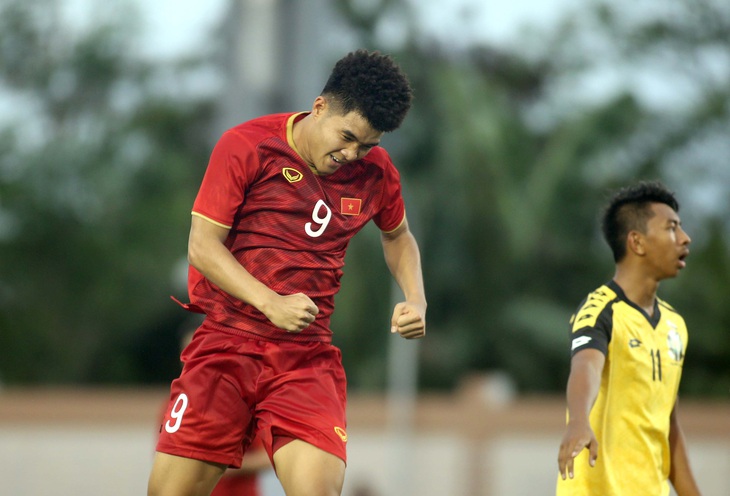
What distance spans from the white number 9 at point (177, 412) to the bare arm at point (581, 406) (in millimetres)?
1559

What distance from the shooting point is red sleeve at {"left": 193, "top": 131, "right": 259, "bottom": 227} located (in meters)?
4.94

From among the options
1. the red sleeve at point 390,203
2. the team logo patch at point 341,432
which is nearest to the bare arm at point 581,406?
the team logo patch at point 341,432

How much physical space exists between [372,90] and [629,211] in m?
1.69

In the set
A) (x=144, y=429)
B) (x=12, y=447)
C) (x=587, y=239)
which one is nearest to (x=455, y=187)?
(x=587, y=239)

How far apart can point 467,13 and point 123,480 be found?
1390cm

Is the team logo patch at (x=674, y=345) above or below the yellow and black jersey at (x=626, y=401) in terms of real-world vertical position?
above

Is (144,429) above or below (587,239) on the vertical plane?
below

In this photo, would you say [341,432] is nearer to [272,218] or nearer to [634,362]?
[272,218]

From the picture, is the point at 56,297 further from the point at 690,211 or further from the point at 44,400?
the point at 690,211

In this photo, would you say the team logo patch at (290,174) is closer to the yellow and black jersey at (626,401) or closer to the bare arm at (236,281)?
the bare arm at (236,281)

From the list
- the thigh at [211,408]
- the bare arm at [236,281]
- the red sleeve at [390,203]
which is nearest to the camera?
the bare arm at [236,281]

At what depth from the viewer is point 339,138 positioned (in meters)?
4.96

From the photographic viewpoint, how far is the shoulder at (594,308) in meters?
5.59

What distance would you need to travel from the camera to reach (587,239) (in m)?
26.0
